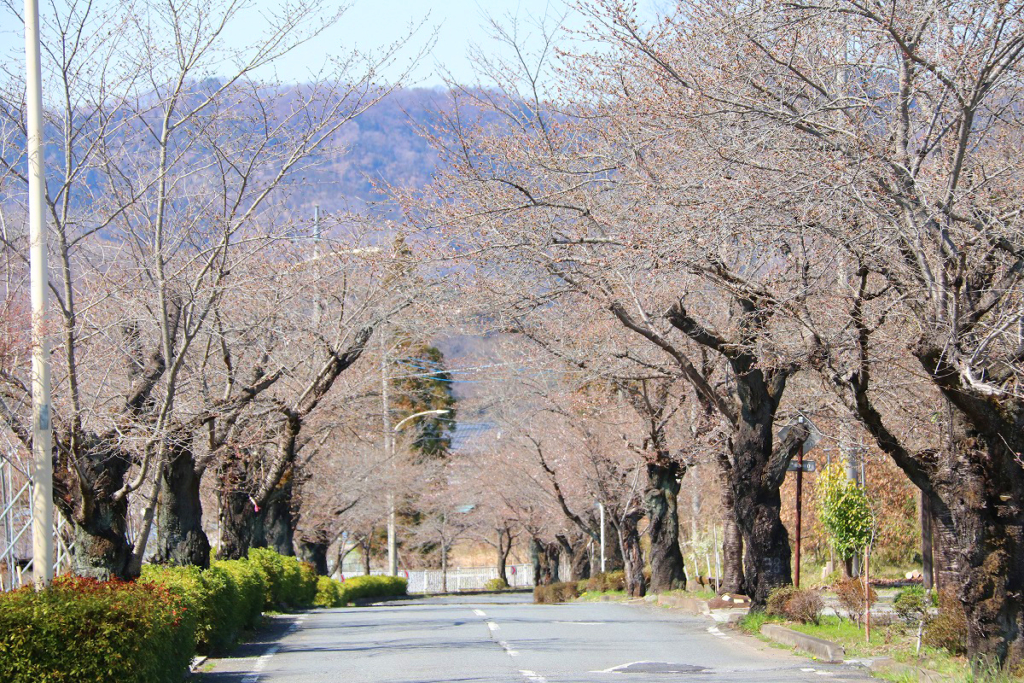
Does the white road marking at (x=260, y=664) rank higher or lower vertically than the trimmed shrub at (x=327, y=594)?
higher

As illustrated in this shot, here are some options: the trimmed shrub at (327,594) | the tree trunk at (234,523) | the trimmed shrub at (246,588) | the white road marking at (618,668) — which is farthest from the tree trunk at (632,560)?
the white road marking at (618,668)

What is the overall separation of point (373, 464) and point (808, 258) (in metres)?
28.6

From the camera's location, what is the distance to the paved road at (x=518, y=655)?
11867 mm

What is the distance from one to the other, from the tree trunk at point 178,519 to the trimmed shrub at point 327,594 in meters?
17.7

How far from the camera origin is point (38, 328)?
32.9 feet

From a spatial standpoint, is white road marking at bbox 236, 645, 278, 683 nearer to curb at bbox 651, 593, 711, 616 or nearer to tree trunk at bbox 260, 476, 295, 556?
curb at bbox 651, 593, 711, 616

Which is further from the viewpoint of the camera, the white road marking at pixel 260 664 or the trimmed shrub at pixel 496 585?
the trimmed shrub at pixel 496 585

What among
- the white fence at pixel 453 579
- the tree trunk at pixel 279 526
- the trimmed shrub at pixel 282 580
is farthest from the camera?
the white fence at pixel 453 579

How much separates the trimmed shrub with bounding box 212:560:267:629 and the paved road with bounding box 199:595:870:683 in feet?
1.64

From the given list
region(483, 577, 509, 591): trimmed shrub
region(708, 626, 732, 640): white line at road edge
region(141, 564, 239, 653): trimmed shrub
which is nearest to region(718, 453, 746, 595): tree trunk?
region(708, 626, 732, 640): white line at road edge

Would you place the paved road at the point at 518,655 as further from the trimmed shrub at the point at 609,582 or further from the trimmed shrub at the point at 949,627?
the trimmed shrub at the point at 609,582

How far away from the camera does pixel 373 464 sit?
4066cm

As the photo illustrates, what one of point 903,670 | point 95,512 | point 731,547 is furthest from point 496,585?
point 903,670

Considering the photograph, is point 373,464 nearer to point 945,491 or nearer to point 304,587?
point 304,587
